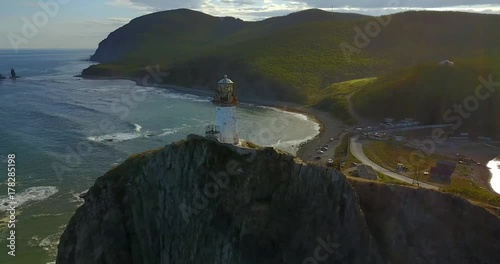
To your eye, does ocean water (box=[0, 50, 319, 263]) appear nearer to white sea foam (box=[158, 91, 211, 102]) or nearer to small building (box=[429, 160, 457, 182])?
white sea foam (box=[158, 91, 211, 102])

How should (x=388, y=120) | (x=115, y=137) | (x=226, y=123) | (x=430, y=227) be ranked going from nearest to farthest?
(x=430, y=227), (x=226, y=123), (x=115, y=137), (x=388, y=120)

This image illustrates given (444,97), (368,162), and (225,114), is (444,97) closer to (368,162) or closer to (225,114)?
(368,162)

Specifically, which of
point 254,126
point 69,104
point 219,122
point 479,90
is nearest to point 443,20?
point 479,90

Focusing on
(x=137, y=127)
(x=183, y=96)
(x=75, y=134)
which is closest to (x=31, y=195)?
(x=75, y=134)

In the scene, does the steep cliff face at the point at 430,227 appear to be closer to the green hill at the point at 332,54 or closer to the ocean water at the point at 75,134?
the ocean water at the point at 75,134

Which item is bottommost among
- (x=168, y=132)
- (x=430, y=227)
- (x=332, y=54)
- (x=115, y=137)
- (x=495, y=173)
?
(x=115, y=137)

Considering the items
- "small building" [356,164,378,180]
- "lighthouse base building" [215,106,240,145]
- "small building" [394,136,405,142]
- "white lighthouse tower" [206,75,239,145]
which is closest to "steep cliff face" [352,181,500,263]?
"small building" [356,164,378,180]
